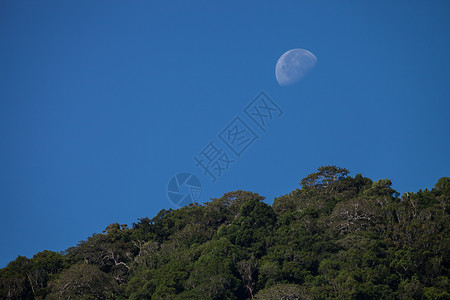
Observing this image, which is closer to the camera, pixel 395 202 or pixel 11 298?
pixel 11 298

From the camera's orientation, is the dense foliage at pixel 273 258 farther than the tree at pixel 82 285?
No

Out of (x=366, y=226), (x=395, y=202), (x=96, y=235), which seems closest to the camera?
(x=366, y=226)

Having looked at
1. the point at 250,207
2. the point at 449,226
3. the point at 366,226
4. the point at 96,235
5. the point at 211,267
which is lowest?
the point at 449,226

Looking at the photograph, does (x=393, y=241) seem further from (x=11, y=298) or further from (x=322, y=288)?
(x=11, y=298)

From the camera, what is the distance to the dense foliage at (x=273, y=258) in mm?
33094

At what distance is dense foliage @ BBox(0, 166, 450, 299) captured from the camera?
3309 centimetres

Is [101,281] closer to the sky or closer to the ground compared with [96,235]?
closer to the ground

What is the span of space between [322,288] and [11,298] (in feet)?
72.8

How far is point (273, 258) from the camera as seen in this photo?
120ft

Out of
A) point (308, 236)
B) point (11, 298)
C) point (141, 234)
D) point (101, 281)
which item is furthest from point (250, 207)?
point (11, 298)

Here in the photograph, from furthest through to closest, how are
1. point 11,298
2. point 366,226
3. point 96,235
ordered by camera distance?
point 96,235 → point 366,226 → point 11,298

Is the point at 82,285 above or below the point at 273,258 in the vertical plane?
above

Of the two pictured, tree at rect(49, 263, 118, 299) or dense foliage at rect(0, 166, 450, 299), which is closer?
dense foliage at rect(0, 166, 450, 299)

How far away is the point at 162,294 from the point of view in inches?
1355
